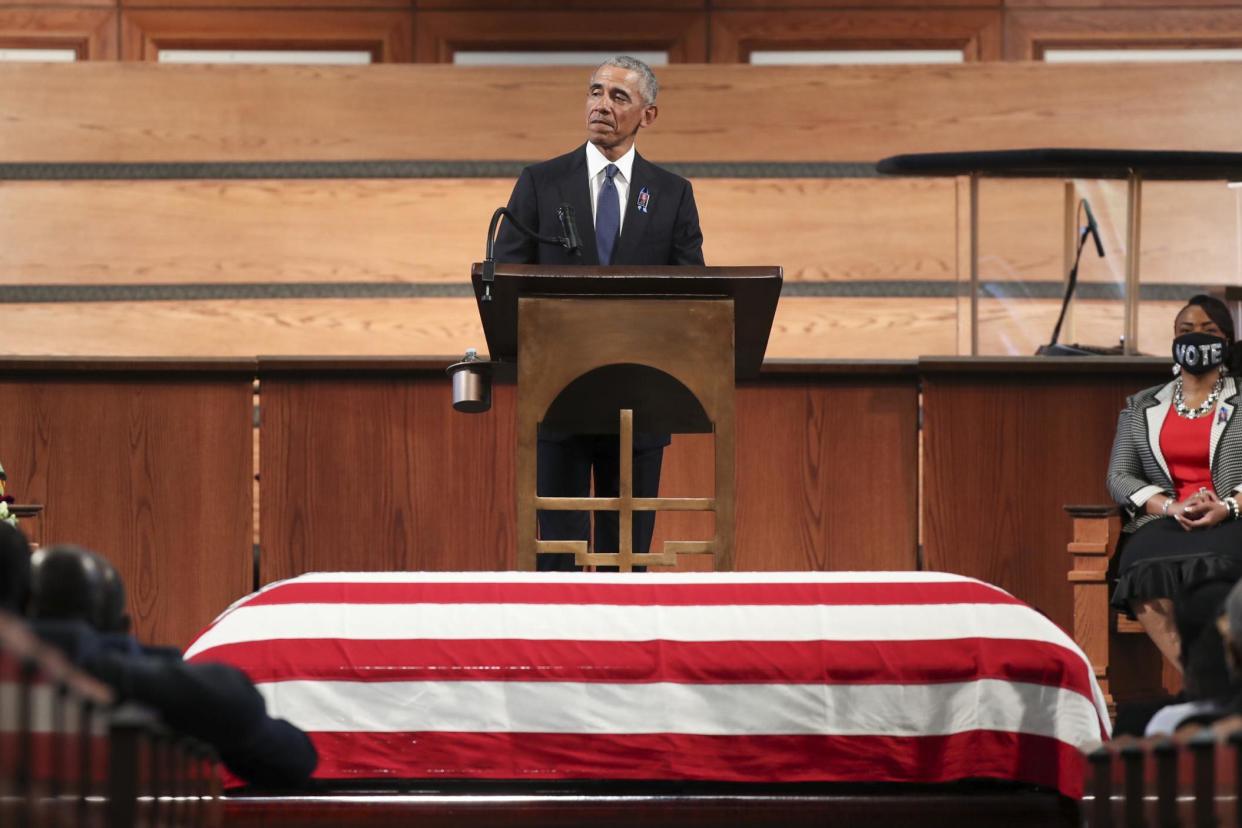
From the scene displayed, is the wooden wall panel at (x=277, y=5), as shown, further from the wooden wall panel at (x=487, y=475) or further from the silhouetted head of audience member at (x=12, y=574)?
the silhouetted head of audience member at (x=12, y=574)

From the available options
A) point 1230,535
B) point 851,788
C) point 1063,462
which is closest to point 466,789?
point 851,788

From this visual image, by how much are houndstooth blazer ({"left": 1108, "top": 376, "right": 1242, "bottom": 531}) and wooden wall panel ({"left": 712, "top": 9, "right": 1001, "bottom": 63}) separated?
2.82 metres

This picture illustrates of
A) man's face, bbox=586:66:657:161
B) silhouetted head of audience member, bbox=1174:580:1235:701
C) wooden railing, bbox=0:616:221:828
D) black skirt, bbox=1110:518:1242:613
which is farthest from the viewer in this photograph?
black skirt, bbox=1110:518:1242:613

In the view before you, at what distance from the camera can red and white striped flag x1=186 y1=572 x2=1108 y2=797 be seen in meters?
2.10

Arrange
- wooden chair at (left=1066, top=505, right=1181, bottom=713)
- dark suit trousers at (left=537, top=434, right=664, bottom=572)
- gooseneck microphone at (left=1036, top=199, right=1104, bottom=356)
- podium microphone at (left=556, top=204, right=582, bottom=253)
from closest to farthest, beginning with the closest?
podium microphone at (left=556, top=204, right=582, bottom=253), dark suit trousers at (left=537, top=434, right=664, bottom=572), wooden chair at (left=1066, top=505, right=1181, bottom=713), gooseneck microphone at (left=1036, top=199, right=1104, bottom=356)

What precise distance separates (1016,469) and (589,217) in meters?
1.57

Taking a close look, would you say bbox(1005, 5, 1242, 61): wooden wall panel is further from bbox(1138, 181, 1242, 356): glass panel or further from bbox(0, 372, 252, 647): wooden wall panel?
bbox(0, 372, 252, 647): wooden wall panel

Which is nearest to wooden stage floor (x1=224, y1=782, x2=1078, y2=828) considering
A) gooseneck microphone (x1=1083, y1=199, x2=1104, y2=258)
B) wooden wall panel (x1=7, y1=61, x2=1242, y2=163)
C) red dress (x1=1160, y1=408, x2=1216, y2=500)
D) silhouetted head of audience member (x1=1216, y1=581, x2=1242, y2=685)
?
silhouetted head of audience member (x1=1216, y1=581, x2=1242, y2=685)

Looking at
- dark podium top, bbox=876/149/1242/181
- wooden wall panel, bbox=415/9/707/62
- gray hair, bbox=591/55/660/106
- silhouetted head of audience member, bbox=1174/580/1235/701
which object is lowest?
silhouetted head of audience member, bbox=1174/580/1235/701

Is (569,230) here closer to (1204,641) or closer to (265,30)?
(1204,641)

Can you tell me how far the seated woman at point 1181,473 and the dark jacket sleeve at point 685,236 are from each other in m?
1.29

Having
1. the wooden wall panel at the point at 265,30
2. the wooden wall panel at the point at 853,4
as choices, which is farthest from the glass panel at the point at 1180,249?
the wooden wall panel at the point at 265,30

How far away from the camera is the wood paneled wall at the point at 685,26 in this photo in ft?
21.3

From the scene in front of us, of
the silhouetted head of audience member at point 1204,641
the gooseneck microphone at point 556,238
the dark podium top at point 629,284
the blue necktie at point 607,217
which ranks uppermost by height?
the blue necktie at point 607,217
